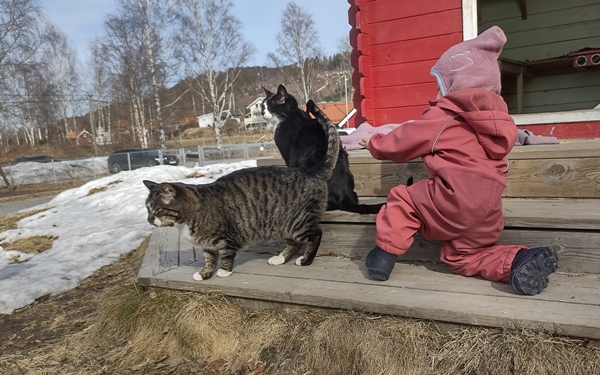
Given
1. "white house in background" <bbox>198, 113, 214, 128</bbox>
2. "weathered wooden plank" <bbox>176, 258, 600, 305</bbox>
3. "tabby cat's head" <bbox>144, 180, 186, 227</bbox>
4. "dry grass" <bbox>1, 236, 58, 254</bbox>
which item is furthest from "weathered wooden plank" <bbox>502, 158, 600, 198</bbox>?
"white house in background" <bbox>198, 113, 214, 128</bbox>

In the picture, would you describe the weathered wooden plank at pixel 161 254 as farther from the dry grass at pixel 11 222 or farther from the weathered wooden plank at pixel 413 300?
the dry grass at pixel 11 222

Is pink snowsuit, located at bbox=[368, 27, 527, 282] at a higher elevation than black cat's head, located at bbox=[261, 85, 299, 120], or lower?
lower

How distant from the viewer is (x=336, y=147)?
9.09 ft

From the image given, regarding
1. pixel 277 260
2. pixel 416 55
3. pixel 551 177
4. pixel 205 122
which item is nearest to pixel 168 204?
pixel 277 260

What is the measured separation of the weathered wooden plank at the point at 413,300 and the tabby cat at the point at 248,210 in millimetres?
194

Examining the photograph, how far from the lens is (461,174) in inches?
83.0

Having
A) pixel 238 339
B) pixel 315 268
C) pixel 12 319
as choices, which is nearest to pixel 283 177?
pixel 315 268

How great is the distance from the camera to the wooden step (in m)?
1.73

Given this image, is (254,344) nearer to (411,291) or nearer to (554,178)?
(411,291)

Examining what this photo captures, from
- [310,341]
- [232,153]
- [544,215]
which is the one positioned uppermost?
[544,215]

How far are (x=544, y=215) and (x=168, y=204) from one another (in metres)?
2.15

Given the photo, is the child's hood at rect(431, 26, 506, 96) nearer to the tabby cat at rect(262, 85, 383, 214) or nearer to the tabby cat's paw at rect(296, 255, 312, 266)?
the tabby cat at rect(262, 85, 383, 214)

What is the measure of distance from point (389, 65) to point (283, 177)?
2729 mm

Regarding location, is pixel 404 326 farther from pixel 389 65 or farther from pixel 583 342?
pixel 389 65
